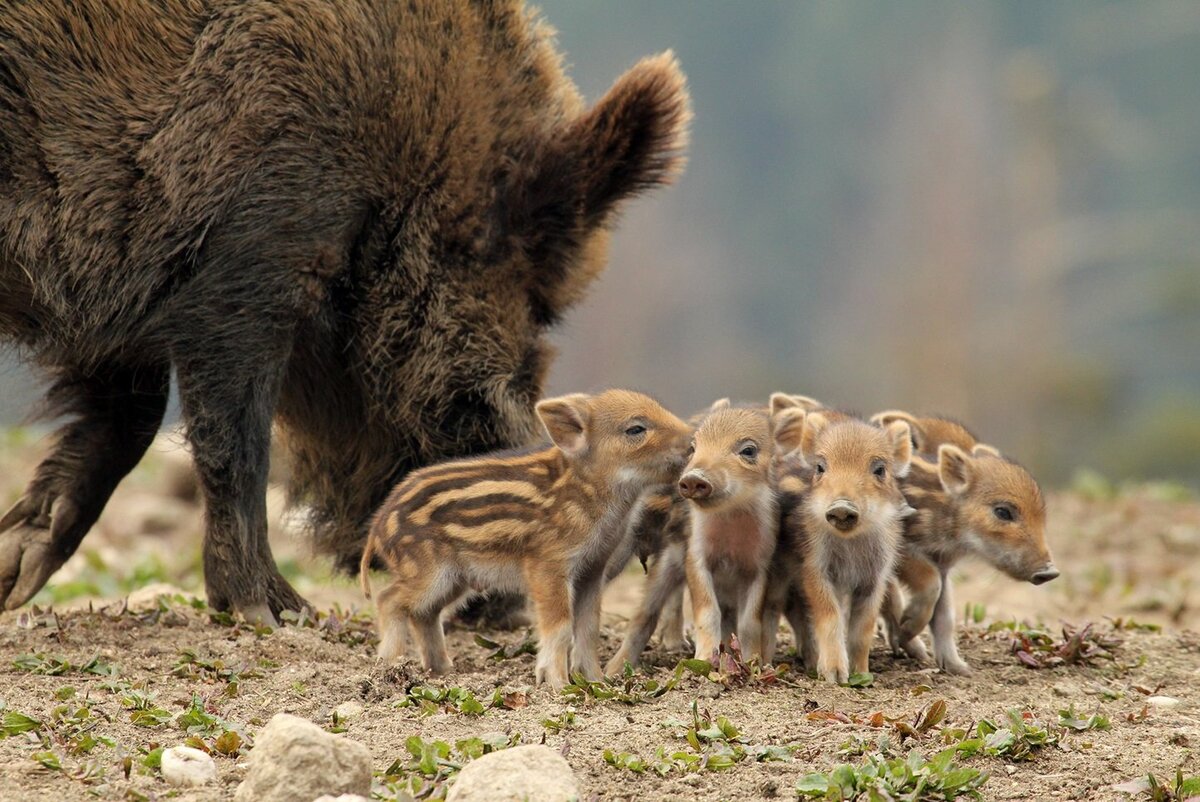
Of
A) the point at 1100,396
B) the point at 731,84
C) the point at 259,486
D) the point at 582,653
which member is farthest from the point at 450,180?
the point at 731,84

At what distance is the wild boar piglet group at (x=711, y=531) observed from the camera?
5.79 meters

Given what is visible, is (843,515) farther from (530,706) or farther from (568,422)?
(530,706)

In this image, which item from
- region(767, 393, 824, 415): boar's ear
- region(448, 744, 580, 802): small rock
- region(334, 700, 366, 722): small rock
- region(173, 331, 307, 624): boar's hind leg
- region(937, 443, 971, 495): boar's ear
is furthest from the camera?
region(173, 331, 307, 624): boar's hind leg

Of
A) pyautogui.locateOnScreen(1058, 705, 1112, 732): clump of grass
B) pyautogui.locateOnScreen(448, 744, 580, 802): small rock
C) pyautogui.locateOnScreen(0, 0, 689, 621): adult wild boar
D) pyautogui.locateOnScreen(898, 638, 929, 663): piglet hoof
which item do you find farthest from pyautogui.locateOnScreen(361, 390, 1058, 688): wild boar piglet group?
pyautogui.locateOnScreen(448, 744, 580, 802): small rock

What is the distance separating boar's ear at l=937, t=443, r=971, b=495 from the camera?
20.2ft

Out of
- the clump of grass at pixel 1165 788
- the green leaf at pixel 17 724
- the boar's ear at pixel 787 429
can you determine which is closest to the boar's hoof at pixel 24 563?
the green leaf at pixel 17 724

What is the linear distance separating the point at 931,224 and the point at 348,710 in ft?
147

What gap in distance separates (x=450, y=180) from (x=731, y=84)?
6219 cm

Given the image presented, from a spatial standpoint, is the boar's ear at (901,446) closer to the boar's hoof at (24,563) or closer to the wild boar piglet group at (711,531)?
the wild boar piglet group at (711,531)

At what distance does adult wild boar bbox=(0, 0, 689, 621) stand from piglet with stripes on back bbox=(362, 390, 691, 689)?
99 centimetres

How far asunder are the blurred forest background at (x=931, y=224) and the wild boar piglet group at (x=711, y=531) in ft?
74.5

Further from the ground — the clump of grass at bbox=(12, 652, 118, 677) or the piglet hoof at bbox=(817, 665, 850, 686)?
the piglet hoof at bbox=(817, 665, 850, 686)

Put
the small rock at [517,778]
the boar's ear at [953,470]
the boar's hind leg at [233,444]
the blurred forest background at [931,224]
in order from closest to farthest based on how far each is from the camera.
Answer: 1. the small rock at [517,778]
2. the boar's ear at [953,470]
3. the boar's hind leg at [233,444]
4. the blurred forest background at [931,224]

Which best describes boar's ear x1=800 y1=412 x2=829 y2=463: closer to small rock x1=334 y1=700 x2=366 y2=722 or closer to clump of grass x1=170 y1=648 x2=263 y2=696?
small rock x1=334 y1=700 x2=366 y2=722
